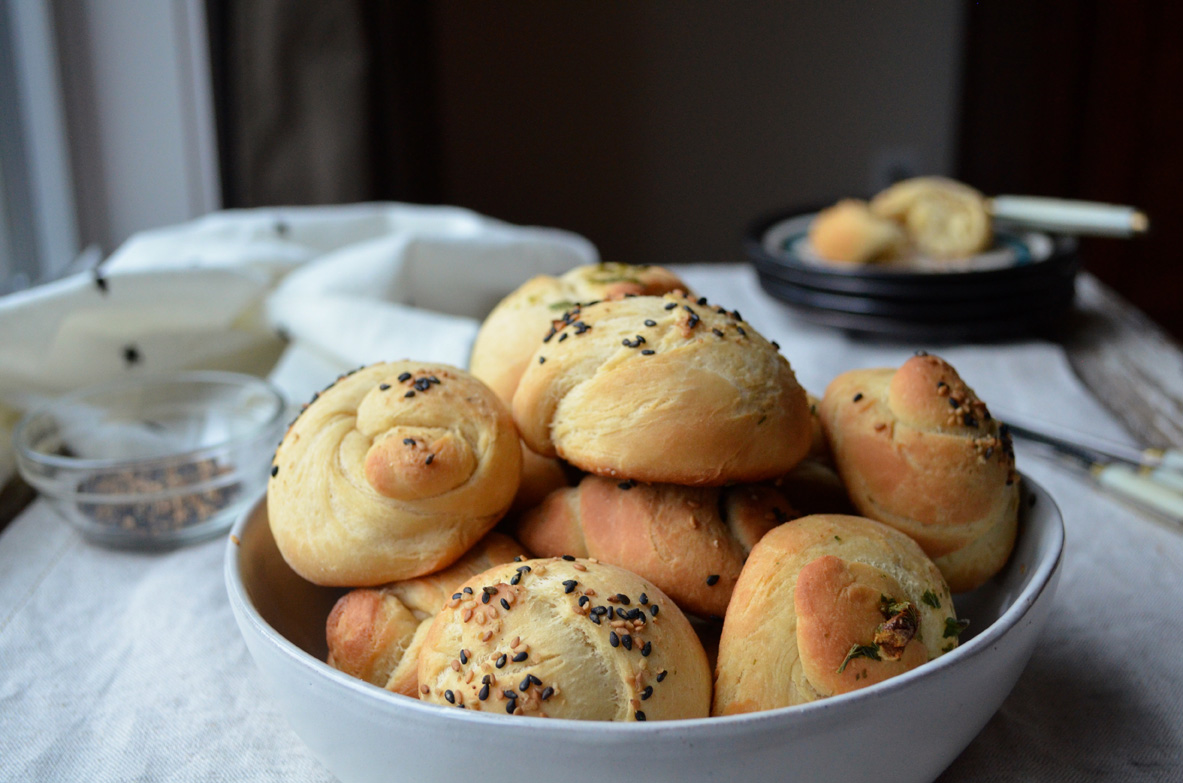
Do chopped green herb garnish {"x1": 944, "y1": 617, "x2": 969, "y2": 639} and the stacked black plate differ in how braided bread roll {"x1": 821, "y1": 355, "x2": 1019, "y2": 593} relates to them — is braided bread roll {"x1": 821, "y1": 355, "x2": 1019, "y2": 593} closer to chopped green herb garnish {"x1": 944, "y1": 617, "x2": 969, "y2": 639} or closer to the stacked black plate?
chopped green herb garnish {"x1": 944, "y1": 617, "x2": 969, "y2": 639}

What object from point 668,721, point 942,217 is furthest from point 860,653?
point 942,217

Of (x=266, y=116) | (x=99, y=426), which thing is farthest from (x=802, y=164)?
(x=99, y=426)

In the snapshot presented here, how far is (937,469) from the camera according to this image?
26.6 inches

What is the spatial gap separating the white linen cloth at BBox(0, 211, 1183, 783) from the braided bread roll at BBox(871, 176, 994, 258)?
622 millimetres

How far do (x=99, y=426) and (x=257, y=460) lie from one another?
0.28m

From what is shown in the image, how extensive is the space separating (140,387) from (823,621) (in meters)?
1.01

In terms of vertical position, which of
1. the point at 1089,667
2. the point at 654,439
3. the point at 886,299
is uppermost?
the point at 654,439

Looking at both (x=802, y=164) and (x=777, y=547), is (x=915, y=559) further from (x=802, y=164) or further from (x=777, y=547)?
Result: (x=802, y=164)

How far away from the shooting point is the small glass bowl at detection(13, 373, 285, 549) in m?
1.00

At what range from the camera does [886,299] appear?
4.97ft

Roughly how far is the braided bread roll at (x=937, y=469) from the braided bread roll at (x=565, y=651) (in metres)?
0.20

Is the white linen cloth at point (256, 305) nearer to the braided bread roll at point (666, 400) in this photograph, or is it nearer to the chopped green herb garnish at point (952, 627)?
the braided bread roll at point (666, 400)

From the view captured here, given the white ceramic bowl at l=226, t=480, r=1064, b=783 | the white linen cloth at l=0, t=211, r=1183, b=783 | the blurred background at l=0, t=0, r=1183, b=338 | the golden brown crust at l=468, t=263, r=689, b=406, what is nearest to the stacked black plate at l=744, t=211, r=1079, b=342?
the white linen cloth at l=0, t=211, r=1183, b=783

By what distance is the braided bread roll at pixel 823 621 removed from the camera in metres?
0.55
